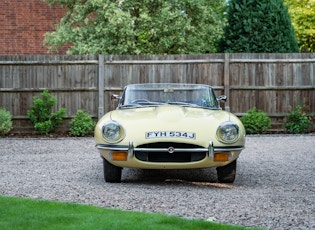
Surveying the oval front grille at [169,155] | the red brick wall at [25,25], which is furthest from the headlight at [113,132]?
the red brick wall at [25,25]

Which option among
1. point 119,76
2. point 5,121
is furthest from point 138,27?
point 5,121

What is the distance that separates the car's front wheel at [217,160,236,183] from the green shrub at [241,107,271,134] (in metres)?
9.27

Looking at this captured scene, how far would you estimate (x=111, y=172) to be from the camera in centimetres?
891

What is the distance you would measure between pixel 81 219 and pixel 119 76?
12.7 meters

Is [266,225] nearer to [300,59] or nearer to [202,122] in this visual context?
[202,122]

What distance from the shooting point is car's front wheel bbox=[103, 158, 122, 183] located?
8891mm

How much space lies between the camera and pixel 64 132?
61.1 feet

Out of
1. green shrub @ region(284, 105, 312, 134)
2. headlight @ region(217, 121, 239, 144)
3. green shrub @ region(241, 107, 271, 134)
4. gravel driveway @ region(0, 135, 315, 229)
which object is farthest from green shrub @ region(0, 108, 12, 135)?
headlight @ region(217, 121, 239, 144)

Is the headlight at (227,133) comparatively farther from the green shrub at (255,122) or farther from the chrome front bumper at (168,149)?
the green shrub at (255,122)

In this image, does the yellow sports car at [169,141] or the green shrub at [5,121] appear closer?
the yellow sports car at [169,141]

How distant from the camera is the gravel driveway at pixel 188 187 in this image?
6781 mm

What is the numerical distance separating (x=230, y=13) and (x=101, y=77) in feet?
17.2

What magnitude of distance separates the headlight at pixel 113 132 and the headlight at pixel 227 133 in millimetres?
1204

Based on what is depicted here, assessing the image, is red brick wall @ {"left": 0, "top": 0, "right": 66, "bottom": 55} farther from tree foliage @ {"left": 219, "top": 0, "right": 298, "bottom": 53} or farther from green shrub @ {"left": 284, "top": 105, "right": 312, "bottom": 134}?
green shrub @ {"left": 284, "top": 105, "right": 312, "bottom": 134}
